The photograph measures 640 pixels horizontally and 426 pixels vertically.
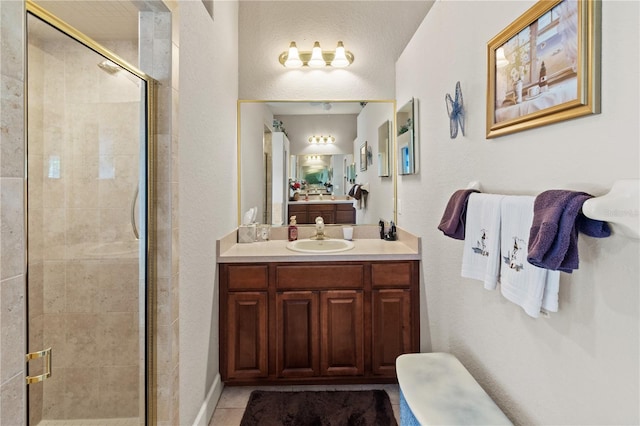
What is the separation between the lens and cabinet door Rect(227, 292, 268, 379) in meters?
2.07

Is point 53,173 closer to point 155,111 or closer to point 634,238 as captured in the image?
point 155,111

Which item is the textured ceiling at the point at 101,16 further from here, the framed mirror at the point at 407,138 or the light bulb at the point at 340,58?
the framed mirror at the point at 407,138

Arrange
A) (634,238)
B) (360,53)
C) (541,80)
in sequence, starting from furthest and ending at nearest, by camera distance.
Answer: (360,53), (541,80), (634,238)

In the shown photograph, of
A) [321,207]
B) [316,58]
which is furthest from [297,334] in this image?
[316,58]

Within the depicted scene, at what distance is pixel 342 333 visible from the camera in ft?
6.88

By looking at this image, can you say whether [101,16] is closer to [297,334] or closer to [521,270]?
[297,334]

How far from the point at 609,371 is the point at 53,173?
1835mm

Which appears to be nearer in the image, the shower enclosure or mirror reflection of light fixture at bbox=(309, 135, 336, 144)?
the shower enclosure

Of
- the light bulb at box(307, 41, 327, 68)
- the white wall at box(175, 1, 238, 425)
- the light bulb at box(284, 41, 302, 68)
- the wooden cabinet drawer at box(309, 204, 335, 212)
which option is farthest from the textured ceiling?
the wooden cabinet drawer at box(309, 204, 335, 212)

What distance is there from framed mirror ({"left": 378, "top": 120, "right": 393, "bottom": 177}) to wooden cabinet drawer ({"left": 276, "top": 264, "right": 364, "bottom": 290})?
0.93 m

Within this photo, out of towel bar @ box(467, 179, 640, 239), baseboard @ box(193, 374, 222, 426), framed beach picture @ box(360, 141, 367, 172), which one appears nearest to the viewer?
towel bar @ box(467, 179, 640, 239)

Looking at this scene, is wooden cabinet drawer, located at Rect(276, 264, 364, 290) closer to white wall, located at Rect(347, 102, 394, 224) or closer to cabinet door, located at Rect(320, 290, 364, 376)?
cabinet door, located at Rect(320, 290, 364, 376)

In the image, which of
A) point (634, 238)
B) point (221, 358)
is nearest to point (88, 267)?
point (221, 358)

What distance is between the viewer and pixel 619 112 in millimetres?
742
